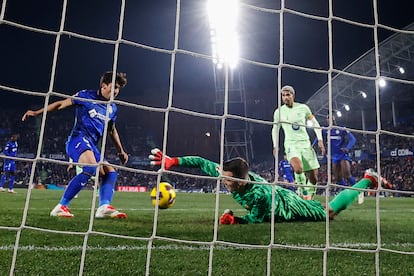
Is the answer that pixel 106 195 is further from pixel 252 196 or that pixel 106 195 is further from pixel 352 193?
pixel 352 193

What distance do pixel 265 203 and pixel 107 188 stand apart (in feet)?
4.36

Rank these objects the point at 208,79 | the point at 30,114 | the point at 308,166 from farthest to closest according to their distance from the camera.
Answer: the point at 208,79, the point at 308,166, the point at 30,114

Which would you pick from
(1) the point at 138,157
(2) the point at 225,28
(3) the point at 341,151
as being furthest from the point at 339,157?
(1) the point at 138,157

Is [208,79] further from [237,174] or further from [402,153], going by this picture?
[237,174]

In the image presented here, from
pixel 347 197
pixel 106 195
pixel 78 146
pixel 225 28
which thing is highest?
pixel 225 28

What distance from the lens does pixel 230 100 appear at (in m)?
24.4

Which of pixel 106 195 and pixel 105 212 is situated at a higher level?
pixel 106 195

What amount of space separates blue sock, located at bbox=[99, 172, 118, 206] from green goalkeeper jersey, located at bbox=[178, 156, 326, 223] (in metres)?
0.66

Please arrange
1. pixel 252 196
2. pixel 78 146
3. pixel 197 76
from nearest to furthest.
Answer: pixel 252 196, pixel 78 146, pixel 197 76

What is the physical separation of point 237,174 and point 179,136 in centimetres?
2222

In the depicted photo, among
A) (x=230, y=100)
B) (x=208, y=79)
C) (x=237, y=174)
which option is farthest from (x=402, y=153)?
(x=237, y=174)

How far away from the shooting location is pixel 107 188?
3592mm

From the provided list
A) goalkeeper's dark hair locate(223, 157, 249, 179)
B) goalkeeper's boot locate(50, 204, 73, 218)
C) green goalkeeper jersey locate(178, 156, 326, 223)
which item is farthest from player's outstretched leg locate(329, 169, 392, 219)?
goalkeeper's boot locate(50, 204, 73, 218)

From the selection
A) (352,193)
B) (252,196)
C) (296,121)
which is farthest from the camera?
(296,121)
